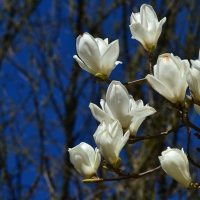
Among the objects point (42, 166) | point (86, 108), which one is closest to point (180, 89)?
point (42, 166)

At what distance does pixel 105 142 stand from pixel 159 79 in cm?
11

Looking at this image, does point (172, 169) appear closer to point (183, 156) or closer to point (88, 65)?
point (183, 156)

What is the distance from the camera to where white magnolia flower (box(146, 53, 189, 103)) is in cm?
71

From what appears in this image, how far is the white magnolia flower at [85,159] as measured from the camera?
732mm

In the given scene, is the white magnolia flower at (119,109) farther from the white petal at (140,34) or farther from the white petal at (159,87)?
the white petal at (140,34)

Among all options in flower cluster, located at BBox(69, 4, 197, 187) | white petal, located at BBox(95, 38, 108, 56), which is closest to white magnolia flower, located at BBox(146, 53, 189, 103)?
flower cluster, located at BBox(69, 4, 197, 187)

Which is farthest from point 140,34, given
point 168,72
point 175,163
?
point 175,163

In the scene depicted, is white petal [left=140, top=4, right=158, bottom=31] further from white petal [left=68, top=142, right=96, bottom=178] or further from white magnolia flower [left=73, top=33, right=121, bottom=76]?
white petal [left=68, top=142, right=96, bottom=178]

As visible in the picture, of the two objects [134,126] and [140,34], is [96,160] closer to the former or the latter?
[134,126]

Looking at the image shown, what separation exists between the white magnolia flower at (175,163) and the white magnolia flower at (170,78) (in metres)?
0.08

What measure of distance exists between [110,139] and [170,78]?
11cm

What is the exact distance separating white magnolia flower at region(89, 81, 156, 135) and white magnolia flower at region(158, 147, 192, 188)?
0.23 ft

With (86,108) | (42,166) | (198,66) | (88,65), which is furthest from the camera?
(86,108)

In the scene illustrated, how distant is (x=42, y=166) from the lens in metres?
2.25
